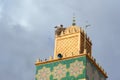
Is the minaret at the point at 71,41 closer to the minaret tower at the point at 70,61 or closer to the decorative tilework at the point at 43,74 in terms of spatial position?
the minaret tower at the point at 70,61

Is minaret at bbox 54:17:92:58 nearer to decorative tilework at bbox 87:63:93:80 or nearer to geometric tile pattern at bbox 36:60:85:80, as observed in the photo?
geometric tile pattern at bbox 36:60:85:80

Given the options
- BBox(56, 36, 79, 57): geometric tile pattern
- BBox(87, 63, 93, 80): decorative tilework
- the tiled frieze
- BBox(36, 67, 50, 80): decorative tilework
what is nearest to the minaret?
BBox(56, 36, 79, 57): geometric tile pattern

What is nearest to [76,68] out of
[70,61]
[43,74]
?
[70,61]

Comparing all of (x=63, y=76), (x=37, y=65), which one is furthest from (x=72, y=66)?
(x=37, y=65)

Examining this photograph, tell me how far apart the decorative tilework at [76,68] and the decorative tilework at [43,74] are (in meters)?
1.42

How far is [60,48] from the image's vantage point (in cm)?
2283

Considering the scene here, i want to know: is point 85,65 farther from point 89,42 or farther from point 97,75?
point 89,42

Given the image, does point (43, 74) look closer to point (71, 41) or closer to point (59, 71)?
point (59, 71)

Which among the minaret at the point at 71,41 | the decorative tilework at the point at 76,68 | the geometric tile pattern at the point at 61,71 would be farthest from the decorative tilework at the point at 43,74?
the decorative tilework at the point at 76,68

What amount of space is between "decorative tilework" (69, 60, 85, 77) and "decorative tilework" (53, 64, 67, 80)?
1.40 ft

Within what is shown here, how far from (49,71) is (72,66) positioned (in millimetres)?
1435

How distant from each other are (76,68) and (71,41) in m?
2.30

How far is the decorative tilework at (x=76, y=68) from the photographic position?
2086 centimetres

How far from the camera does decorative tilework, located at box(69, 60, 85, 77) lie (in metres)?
20.9
